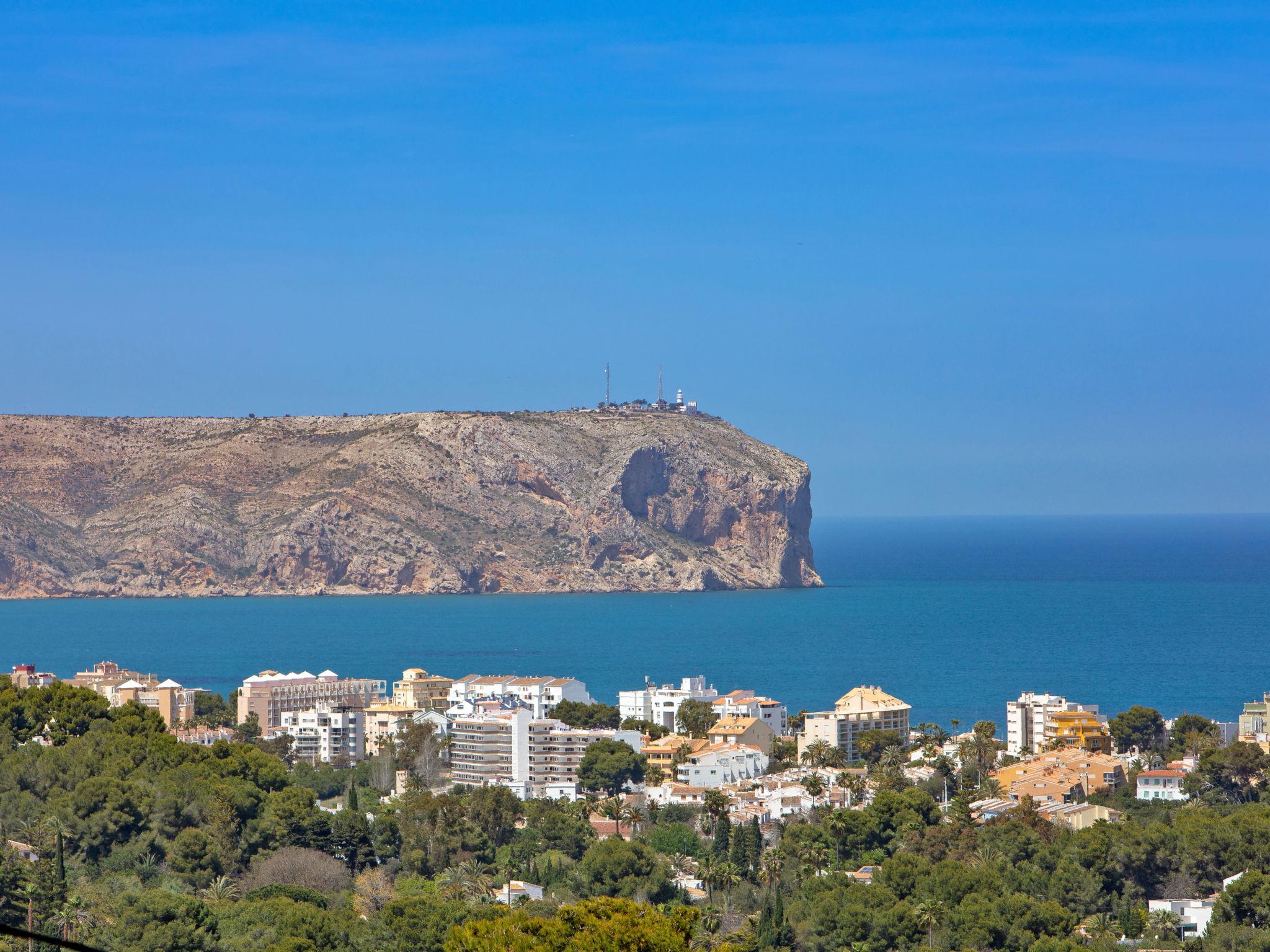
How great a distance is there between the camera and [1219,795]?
4012 cm

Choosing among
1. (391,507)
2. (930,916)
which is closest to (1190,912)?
(930,916)

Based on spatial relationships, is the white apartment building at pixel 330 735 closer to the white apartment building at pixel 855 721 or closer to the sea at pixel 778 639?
the white apartment building at pixel 855 721

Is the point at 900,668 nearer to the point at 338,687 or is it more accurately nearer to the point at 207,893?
the point at 338,687

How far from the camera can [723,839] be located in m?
36.0

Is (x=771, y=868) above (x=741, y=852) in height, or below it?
below

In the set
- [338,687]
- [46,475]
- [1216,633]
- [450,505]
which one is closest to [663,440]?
[450,505]

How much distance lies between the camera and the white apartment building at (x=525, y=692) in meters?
54.6

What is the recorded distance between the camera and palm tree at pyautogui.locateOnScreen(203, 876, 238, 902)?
29947 mm

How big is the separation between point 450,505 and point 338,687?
74.6 m

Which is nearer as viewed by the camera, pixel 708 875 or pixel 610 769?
pixel 708 875

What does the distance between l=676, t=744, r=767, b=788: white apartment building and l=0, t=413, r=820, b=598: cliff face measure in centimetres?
8622

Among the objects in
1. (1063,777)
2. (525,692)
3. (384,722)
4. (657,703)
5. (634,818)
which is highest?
(525,692)

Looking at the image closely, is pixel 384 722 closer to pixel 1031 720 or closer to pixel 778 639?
pixel 1031 720

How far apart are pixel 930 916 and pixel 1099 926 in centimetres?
283
